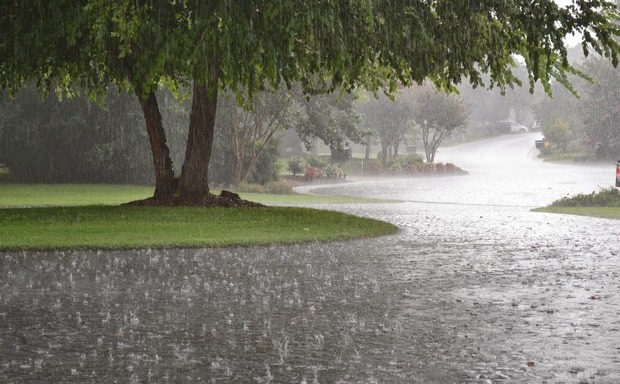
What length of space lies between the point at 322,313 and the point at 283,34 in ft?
28.7

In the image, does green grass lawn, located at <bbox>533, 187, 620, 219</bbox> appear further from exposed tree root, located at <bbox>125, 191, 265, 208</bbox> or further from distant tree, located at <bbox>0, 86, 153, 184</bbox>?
distant tree, located at <bbox>0, 86, 153, 184</bbox>

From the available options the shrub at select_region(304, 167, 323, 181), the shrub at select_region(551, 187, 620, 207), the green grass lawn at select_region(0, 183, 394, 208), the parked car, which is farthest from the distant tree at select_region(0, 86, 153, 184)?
the parked car

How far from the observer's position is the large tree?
55.0ft

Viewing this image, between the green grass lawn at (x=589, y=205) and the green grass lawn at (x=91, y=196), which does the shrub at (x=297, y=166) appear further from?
the green grass lawn at (x=589, y=205)

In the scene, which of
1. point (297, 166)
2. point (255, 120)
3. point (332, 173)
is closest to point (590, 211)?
point (255, 120)

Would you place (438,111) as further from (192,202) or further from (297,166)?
(192,202)

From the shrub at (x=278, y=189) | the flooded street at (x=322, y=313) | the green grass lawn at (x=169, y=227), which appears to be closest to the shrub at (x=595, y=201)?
the green grass lawn at (x=169, y=227)

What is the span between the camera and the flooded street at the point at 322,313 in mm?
7094

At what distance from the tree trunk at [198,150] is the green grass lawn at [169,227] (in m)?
1.54

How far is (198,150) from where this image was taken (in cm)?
2388

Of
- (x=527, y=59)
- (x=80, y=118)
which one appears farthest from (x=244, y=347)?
(x=80, y=118)

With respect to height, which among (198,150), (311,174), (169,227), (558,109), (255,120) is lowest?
(169,227)

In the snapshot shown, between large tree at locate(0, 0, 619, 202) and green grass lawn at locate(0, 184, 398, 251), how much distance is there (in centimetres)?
262

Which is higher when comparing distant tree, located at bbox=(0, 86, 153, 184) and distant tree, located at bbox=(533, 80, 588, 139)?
distant tree, located at bbox=(533, 80, 588, 139)
